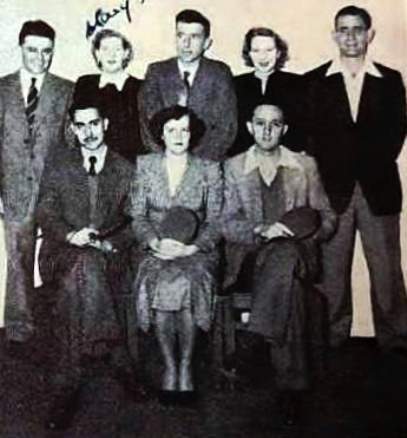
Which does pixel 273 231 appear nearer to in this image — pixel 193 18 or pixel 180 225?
pixel 180 225

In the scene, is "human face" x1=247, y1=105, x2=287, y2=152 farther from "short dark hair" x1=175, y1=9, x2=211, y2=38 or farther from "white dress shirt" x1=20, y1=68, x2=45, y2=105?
"white dress shirt" x1=20, y1=68, x2=45, y2=105

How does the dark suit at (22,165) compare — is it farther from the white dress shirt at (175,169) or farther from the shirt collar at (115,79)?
the white dress shirt at (175,169)

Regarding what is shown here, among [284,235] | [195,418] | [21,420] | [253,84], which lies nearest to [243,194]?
[284,235]

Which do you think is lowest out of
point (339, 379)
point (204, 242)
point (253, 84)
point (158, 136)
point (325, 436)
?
point (325, 436)

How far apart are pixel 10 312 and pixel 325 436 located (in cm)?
133

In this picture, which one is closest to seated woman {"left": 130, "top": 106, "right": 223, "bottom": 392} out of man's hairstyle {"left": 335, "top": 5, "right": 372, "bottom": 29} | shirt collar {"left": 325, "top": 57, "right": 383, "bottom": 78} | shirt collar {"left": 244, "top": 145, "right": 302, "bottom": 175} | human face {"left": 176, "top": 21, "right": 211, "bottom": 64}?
shirt collar {"left": 244, "top": 145, "right": 302, "bottom": 175}

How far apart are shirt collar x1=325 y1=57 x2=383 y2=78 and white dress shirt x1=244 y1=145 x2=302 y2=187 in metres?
0.37

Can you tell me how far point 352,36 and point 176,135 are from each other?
82cm

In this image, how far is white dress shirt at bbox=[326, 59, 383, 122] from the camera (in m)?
3.32

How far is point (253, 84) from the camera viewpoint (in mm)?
3305

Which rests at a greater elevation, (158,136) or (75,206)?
(158,136)

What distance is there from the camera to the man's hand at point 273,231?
327cm

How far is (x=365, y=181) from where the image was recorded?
3301 millimetres

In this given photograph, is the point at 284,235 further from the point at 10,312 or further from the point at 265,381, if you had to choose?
the point at 10,312
